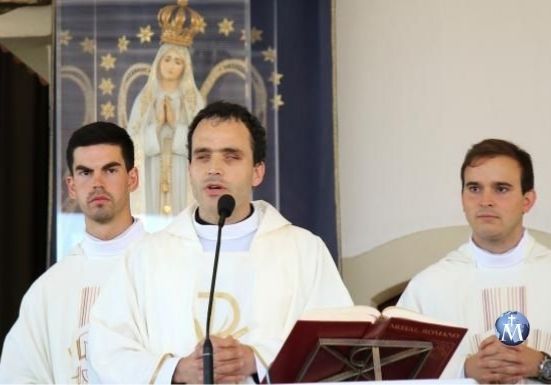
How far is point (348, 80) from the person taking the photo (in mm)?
7301

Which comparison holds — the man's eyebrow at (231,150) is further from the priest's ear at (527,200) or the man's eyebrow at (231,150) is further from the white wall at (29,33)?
the white wall at (29,33)

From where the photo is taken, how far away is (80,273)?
19.0ft

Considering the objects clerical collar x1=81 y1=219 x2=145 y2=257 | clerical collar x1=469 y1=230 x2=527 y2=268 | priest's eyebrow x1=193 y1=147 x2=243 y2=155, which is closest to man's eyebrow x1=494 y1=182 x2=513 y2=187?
clerical collar x1=469 y1=230 x2=527 y2=268

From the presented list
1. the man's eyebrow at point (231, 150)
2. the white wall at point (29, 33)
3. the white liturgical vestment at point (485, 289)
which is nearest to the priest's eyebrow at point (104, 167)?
the man's eyebrow at point (231, 150)

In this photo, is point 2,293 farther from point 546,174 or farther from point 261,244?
point 546,174

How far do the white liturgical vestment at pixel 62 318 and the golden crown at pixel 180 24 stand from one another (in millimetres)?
1440

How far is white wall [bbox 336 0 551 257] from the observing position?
7148 mm

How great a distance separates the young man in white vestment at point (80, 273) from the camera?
18.0ft

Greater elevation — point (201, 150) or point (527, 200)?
point (201, 150)

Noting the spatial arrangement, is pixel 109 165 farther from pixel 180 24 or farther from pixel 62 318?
pixel 180 24

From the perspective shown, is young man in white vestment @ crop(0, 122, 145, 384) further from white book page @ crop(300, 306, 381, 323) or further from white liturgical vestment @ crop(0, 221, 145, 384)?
white book page @ crop(300, 306, 381, 323)

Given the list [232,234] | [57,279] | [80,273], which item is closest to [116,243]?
[80,273]

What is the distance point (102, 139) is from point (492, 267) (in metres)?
1.94

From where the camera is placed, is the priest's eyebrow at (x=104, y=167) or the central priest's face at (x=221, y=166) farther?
the priest's eyebrow at (x=104, y=167)
